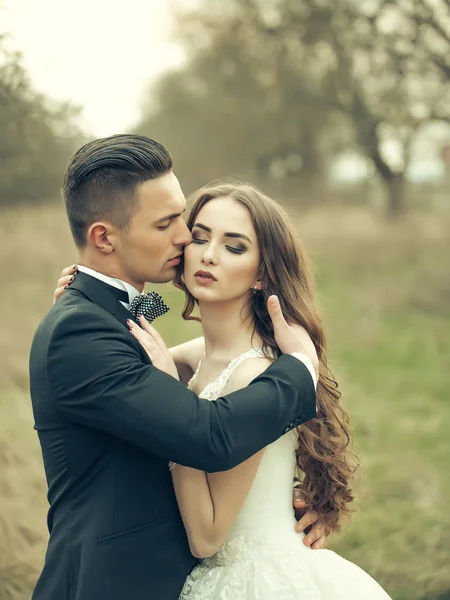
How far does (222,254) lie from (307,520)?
0.90m

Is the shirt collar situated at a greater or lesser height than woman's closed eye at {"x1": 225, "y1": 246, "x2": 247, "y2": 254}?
lesser

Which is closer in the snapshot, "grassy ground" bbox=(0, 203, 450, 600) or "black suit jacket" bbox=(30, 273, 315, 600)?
"black suit jacket" bbox=(30, 273, 315, 600)

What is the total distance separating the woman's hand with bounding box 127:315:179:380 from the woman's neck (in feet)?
1.05

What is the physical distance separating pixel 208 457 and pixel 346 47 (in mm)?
7276

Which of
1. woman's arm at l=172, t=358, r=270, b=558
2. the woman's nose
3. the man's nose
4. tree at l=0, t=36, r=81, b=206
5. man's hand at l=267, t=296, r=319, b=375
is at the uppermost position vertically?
tree at l=0, t=36, r=81, b=206

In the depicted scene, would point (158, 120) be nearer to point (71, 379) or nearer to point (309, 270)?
point (309, 270)

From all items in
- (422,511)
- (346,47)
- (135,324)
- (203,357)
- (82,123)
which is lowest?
(422,511)

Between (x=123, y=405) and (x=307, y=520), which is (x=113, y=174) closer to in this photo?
(x=123, y=405)

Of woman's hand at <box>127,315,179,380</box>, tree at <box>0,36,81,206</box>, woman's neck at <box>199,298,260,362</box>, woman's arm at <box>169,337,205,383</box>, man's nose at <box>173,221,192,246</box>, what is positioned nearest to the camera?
woman's hand at <box>127,315,179,380</box>

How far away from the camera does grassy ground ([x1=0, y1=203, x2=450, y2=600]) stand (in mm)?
5012

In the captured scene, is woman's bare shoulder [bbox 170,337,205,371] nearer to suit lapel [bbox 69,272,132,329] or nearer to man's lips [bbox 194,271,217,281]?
man's lips [bbox 194,271,217,281]

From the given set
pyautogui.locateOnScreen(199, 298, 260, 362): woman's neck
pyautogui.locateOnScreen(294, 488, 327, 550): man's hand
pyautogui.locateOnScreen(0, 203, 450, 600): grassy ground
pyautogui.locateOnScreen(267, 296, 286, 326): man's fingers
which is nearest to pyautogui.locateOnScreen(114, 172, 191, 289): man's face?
pyautogui.locateOnScreen(199, 298, 260, 362): woman's neck

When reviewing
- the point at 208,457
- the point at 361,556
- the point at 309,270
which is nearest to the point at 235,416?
the point at 208,457

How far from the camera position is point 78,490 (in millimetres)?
2324
